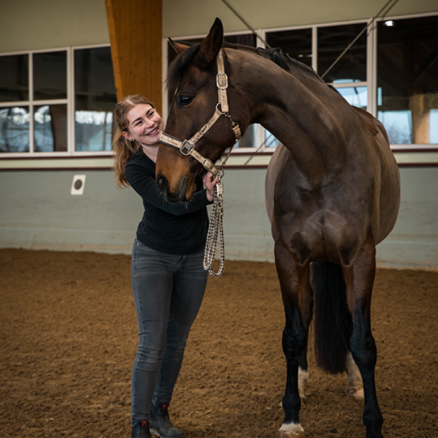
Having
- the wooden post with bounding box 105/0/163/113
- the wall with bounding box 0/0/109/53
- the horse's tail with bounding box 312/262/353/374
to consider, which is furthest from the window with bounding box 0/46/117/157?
the horse's tail with bounding box 312/262/353/374

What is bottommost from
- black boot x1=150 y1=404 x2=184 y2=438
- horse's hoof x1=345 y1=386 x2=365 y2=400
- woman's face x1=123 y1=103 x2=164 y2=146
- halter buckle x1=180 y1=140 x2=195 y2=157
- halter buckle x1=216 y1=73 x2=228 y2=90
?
horse's hoof x1=345 y1=386 x2=365 y2=400

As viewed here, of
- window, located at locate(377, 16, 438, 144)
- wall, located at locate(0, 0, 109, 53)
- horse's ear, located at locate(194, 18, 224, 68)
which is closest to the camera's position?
horse's ear, located at locate(194, 18, 224, 68)

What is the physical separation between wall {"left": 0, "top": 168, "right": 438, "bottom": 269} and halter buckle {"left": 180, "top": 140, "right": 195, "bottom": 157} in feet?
15.3

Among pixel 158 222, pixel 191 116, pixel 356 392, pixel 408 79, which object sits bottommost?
pixel 356 392

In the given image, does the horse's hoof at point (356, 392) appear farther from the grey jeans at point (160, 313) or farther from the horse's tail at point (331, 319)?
the grey jeans at point (160, 313)

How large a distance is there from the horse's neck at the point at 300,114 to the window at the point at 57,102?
5674 millimetres

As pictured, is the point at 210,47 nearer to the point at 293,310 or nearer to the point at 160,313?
the point at 160,313

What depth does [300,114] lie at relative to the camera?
5.58 feet

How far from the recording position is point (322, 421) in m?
2.00

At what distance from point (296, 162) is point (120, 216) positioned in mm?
5251

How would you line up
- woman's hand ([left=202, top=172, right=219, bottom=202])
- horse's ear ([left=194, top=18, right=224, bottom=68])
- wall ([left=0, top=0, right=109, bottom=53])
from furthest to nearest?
wall ([left=0, top=0, right=109, bottom=53]) → woman's hand ([left=202, top=172, right=219, bottom=202]) → horse's ear ([left=194, top=18, right=224, bottom=68])

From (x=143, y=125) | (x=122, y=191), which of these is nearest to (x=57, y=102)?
(x=122, y=191)

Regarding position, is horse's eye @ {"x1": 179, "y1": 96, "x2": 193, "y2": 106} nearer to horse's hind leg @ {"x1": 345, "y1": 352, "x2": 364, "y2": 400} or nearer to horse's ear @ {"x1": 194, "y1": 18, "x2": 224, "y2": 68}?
horse's ear @ {"x1": 194, "y1": 18, "x2": 224, "y2": 68}

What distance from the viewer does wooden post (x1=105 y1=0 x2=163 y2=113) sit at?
5.89 metres
